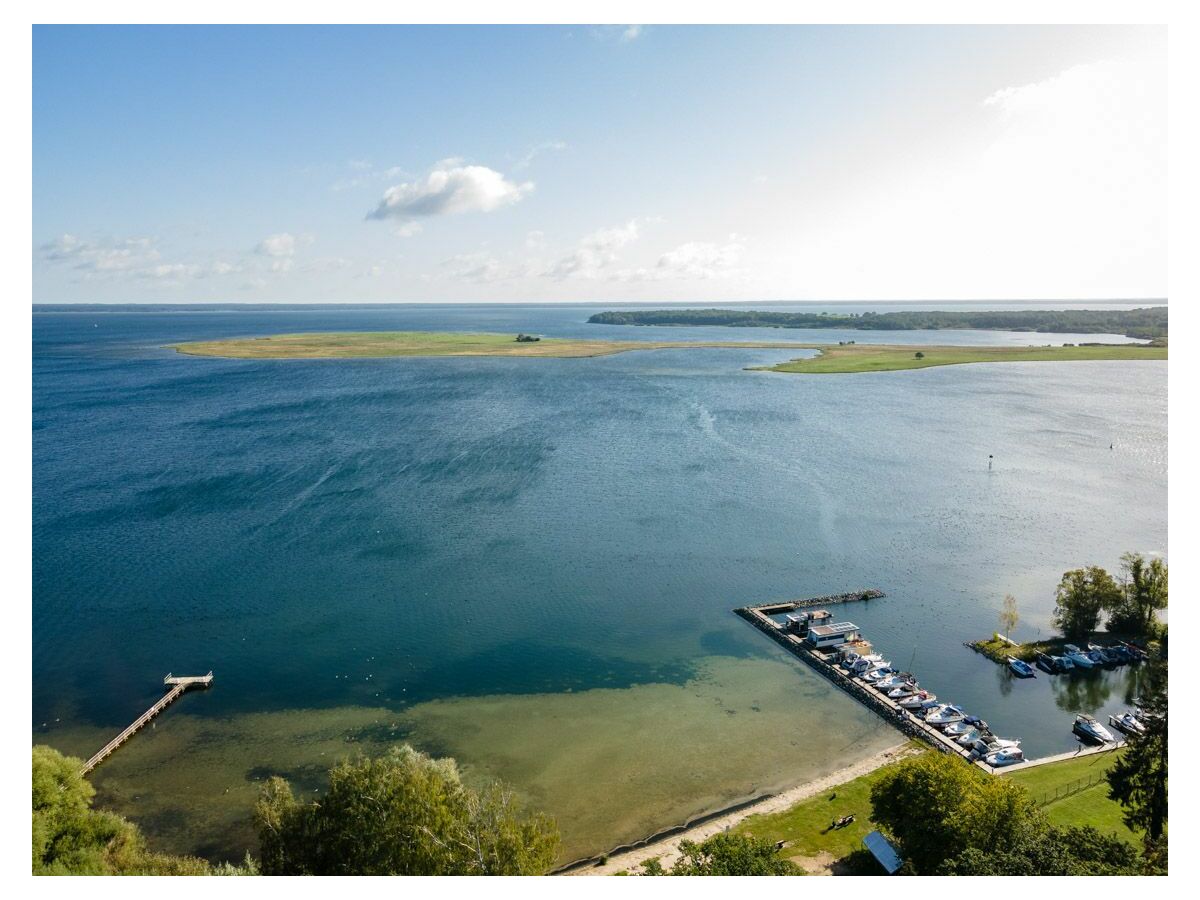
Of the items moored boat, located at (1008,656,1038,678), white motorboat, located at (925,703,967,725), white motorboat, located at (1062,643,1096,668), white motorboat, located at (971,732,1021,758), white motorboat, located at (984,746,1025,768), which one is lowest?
white motorboat, located at (984,746,1025,768)

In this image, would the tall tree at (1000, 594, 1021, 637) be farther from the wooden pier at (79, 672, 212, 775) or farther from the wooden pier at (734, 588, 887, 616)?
the wooden pier at (79, 672, 212, 775)

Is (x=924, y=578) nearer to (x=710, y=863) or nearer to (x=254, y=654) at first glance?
(x=710, y=863)

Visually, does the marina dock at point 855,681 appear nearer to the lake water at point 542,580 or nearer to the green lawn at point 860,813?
the lake water at point 542,580

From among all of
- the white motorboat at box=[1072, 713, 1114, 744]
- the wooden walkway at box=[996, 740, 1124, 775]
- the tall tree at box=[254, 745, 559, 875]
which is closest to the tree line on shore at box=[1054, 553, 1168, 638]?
the white motorboat at box=[1072, 713, 1114, 744]

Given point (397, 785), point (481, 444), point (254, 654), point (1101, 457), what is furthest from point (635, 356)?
point (397, 785)

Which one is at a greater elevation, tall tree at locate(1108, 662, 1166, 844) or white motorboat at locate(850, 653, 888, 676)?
tall tree at locate(1108, 662, 1166, 844)

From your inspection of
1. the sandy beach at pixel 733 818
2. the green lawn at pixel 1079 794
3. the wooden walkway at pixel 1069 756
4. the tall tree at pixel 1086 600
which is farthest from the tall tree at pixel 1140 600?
the sandy beach at pixel 733 818

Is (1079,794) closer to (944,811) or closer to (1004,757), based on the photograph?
(1004,757)
